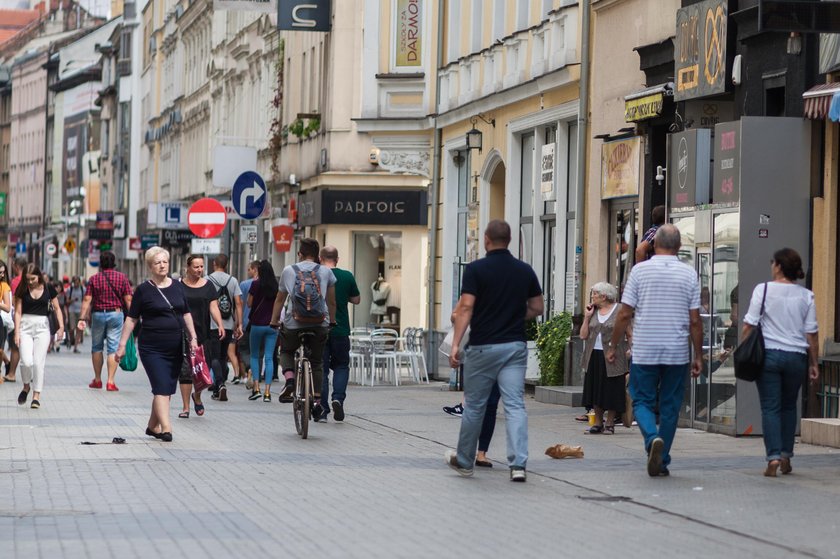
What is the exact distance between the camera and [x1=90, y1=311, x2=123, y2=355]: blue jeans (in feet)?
87.7

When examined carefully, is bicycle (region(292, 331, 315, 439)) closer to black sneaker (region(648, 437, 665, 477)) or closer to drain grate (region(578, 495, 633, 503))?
black sneaker (region(648, 437, 665, 477))

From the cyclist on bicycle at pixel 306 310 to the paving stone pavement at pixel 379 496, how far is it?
2.35 feet

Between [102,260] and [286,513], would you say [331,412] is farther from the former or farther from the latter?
[286,513]

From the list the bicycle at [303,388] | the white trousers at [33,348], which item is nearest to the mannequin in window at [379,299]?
the white trousers at [33,348]

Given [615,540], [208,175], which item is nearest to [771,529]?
[615,540]

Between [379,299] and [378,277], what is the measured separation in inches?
28.7

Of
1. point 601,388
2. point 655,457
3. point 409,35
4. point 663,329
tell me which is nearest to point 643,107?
point 601,388

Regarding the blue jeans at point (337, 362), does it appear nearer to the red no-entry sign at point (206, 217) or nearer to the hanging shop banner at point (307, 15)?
the red no-entry sign at point (206, 217)

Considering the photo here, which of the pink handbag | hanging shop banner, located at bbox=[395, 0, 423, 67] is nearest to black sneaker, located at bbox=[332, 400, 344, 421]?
the pink handbag

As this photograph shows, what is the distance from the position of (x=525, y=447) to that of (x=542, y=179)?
13857mm

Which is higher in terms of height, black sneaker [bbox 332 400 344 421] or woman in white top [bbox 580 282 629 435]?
woman in white top [bbox 580 282 629 435]

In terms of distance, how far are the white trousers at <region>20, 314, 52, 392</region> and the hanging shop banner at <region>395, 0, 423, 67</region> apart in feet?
43.7

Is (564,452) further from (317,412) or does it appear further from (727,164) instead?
(317,412)

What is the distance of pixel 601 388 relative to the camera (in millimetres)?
18469
